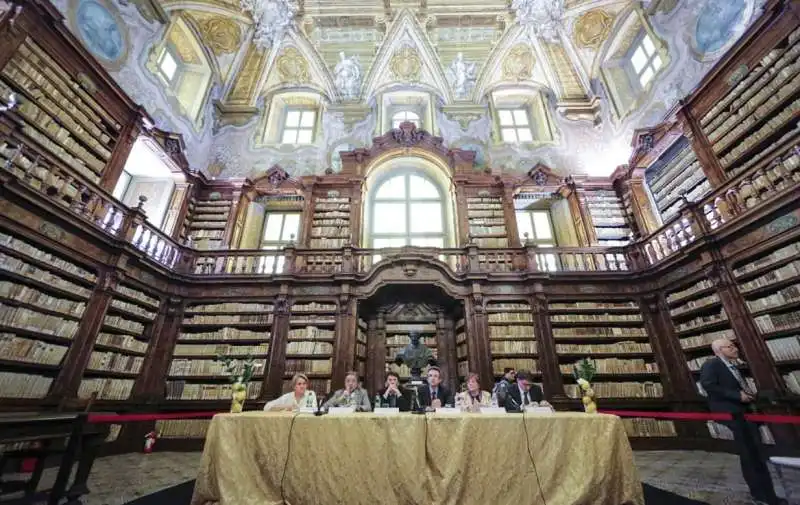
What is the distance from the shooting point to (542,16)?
9602 mm

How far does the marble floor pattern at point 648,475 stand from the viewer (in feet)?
9.25

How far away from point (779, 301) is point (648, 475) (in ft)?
9.73

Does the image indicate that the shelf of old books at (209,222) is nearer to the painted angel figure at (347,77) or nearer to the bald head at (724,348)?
the painted angel figure at (347,77)

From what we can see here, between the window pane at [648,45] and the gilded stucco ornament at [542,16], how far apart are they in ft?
7.31

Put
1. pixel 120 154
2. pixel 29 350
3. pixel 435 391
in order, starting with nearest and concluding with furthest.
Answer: pixel 435 391 < pixel 29 350 < pixel 120 154

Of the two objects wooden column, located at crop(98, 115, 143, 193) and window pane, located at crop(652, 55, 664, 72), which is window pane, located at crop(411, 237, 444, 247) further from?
window pane, located at crop(652, 55, 664, 72)

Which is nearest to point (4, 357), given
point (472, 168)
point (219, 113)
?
point (219, 113)

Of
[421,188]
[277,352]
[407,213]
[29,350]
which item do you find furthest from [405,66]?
[29,350]

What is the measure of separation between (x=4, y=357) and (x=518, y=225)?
9.06 meters

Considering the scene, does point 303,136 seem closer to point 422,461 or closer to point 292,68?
point 292,68

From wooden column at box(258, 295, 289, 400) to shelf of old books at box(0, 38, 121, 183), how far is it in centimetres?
350

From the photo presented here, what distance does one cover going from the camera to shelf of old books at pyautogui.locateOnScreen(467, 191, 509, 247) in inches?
306

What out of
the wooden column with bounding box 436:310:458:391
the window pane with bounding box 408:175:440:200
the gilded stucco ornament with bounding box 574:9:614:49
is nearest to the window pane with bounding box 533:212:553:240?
the window pane with bounding box 408:175:440:200

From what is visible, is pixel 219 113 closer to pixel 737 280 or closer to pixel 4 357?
pixel 4 357
